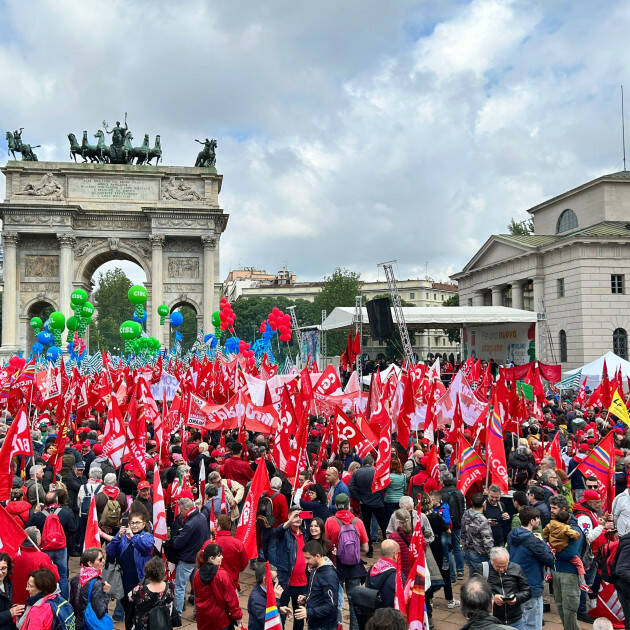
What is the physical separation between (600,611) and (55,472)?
7.47 meters

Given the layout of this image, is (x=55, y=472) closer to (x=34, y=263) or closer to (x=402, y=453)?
(x=402, y=453)

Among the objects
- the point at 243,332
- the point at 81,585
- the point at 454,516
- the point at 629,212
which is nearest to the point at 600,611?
the point at 454,516

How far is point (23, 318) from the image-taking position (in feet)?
156

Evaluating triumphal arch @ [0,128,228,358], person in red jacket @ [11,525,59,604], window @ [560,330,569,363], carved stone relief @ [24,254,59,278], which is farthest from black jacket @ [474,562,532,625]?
carved stone relief @ [24,254,59,278]

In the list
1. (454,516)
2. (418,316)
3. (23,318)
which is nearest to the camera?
(454,516)

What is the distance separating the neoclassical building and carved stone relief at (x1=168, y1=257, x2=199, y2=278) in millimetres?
20726

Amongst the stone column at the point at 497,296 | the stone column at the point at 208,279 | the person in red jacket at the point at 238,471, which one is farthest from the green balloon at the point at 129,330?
the stone column at the point at 497,296

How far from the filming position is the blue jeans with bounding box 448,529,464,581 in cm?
921

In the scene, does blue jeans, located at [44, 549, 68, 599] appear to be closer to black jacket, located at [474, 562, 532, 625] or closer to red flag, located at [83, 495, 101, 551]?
red flag, located at [83, 495, 101, 551]

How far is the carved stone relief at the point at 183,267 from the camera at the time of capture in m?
49.0

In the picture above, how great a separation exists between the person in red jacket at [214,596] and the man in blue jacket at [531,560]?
277 centimetres

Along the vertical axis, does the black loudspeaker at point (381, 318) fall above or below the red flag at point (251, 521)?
above

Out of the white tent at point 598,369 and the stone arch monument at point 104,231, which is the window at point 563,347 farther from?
the stone arch monument at point 104,231

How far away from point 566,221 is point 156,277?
28.6 m
